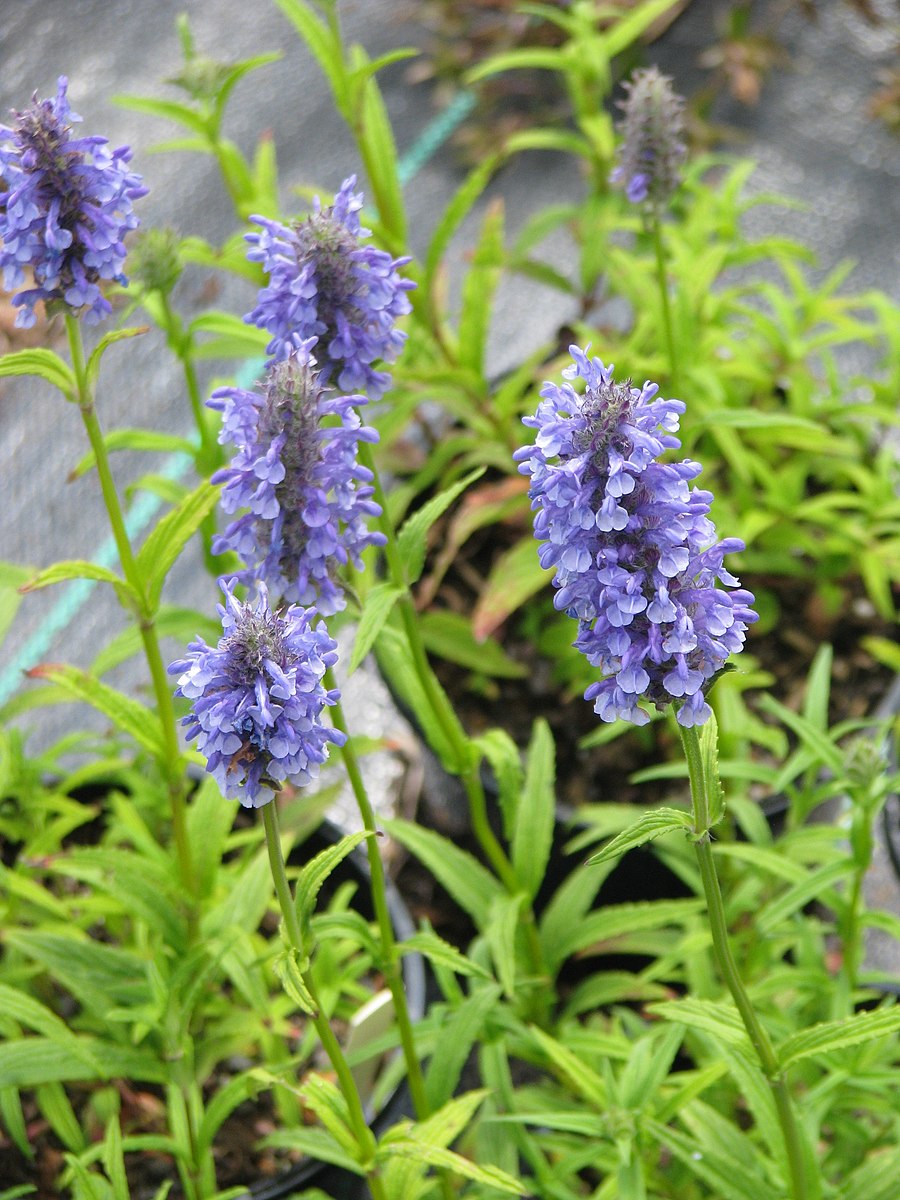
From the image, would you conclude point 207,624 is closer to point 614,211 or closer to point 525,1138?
point 525,1138

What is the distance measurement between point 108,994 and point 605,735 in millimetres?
866

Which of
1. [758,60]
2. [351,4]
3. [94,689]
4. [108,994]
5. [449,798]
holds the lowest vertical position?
[108,994]

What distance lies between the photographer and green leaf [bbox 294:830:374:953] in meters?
1.39

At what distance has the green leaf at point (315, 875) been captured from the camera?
1391mm

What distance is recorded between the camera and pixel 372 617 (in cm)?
169

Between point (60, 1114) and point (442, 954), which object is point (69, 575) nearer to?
point (442, 954)

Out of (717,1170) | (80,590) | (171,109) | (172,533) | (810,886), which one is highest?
(171,109)

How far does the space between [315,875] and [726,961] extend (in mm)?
429

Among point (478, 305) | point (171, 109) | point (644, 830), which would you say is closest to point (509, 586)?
point (478, 305)

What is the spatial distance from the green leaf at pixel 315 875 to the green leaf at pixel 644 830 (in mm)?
244

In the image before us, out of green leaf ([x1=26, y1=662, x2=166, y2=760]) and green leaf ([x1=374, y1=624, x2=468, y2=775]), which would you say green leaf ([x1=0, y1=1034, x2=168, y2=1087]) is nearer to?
green leaf ([x1=26, y1=662, x2=166, y2=760])

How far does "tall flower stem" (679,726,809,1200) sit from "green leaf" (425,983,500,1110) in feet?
1.51

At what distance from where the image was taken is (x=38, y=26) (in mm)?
4082

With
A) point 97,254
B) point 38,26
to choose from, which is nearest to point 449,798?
point 97,254
